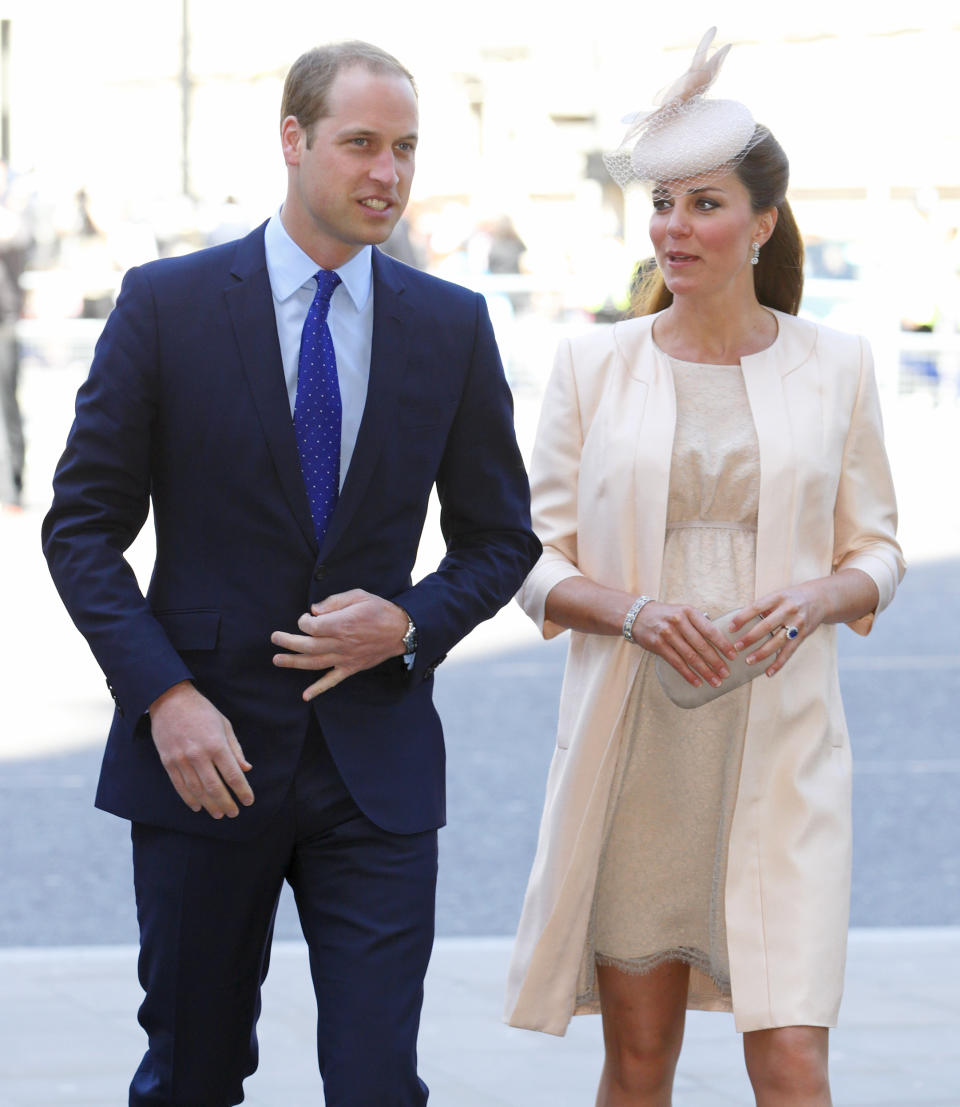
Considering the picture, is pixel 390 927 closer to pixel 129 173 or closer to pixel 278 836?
pixel 278 836

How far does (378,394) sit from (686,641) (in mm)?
670

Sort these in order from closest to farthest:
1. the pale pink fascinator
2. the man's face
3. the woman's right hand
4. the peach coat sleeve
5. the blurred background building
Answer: the man's face < the woman's right hand < the pale pink fascinator < the peach coat sleeve < the blurred background building

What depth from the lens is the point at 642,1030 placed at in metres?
3.73

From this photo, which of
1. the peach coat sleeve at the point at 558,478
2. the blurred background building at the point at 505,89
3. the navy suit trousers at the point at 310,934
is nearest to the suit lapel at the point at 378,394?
the navy suit trousers at the point at 310,934

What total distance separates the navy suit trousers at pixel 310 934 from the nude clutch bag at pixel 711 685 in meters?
0.52

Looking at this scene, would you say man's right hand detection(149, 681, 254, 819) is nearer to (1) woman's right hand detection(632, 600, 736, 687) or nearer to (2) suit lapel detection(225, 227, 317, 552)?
(2) suit lapel detection(225, 227, 317, 552)

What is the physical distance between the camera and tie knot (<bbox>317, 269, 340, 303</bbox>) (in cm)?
329

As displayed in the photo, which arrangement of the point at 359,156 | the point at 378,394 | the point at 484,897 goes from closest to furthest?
the point at 359,156, the point at 378,394, the point at 484,897

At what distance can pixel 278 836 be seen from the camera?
3230 millimetres

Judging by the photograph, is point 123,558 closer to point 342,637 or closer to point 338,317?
point 342,637

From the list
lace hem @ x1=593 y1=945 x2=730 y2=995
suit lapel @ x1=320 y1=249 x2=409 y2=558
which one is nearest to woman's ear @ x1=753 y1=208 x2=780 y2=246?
suit lapel @ x1=320 y1=249 x2=409 y2=558

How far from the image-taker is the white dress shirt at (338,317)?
3273 millimetres

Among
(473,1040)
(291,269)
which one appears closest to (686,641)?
(291,269)

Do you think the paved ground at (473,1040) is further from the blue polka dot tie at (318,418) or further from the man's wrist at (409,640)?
the blue polka dot tie at (318,418)
